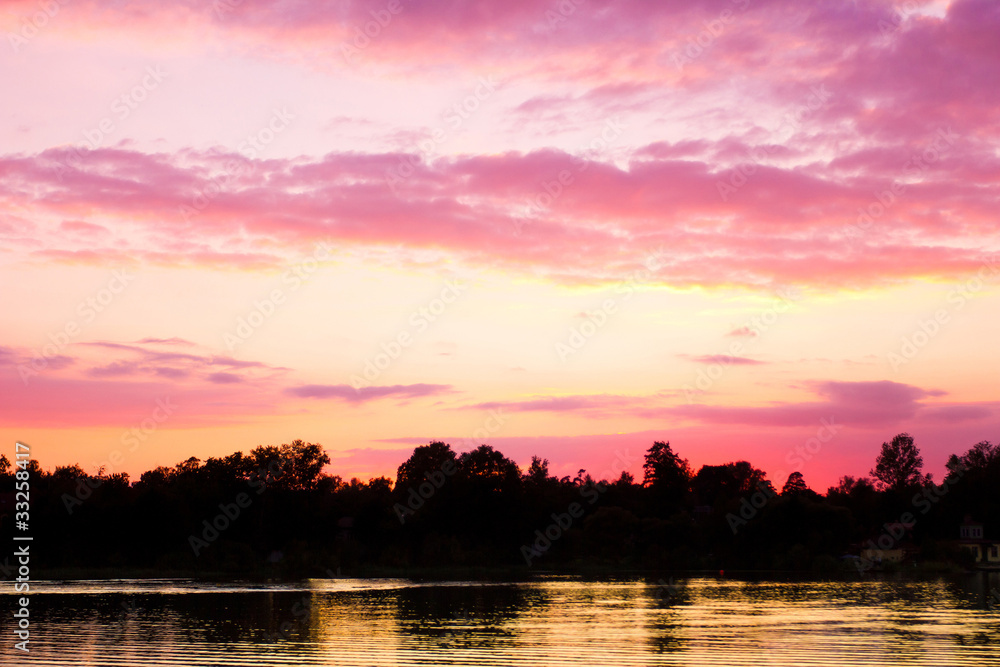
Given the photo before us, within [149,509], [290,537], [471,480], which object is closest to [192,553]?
[149,509]

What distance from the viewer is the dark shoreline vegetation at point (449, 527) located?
352ft

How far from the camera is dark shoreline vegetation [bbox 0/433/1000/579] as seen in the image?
107 metres

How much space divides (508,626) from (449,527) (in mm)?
A: 81798

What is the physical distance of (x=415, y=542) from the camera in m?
125

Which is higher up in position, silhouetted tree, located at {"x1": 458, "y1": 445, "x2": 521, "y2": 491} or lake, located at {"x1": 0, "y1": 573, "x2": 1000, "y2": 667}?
silhouetted tree, located at {"x1": 458, "y1": 445, "x2": 521, "y2": 491}

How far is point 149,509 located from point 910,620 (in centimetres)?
8254

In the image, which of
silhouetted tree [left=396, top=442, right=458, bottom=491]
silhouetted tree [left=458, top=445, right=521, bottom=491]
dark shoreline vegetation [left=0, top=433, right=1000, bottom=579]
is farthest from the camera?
silhouetted tree [left=396, top=442, right=458, bottom=491]

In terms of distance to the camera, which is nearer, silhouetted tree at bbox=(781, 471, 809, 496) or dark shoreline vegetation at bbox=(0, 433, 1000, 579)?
dark shoreline vegetation at bbox=(0, 433, 1000, 579)

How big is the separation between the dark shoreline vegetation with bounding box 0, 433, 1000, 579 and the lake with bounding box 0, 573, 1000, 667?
28071 mm

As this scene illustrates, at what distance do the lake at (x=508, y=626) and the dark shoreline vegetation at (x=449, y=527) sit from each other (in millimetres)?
28071

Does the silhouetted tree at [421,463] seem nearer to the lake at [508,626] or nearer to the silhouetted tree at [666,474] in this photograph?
the silhouetted tree at [666,474]

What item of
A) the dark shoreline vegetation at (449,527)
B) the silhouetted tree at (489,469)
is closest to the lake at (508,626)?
the dark shoreline vegetation at (449,527)

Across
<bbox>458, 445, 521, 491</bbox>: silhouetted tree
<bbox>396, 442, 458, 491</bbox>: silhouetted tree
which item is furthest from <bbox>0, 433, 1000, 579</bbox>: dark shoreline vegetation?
<bbox>396, 442, 458, 491</bbox>: silhouetted tree

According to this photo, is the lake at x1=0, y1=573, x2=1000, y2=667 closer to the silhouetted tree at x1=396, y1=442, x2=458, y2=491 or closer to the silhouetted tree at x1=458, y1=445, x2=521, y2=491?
the silhouetted tree at x1=458, y1=445, x2=521, y2=491
